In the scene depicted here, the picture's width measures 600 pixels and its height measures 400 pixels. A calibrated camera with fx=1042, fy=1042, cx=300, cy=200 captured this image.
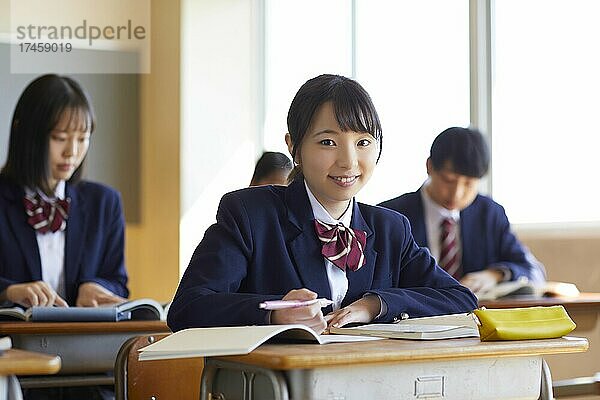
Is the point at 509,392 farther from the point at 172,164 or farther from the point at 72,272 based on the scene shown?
the point at 172,164

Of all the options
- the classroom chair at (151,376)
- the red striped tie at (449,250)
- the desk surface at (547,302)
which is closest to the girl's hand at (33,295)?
the classroom chair at (151,376)

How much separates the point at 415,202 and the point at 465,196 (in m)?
0.21

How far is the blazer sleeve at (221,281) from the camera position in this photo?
2.01m

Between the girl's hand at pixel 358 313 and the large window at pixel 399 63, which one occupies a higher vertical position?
the large window at pixel 399 63

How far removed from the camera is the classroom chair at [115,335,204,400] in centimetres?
231

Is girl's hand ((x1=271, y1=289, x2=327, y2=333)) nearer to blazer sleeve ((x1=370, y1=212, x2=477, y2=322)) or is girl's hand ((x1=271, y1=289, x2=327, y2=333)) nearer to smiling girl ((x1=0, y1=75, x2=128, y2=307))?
blazer sleeve ((x1=370, y1=212, x2=477, y2=322))

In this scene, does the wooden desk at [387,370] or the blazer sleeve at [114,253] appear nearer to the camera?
the wooden desk at [387,370]

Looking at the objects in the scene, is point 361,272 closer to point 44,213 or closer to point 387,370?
point 387,370

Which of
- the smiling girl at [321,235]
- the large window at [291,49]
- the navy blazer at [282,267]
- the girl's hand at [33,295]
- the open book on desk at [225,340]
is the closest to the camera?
the open book on desk at [225,340]

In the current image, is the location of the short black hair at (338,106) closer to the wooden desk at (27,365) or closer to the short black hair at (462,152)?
the wooden desk at (27,365)

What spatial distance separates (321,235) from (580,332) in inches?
72.3
